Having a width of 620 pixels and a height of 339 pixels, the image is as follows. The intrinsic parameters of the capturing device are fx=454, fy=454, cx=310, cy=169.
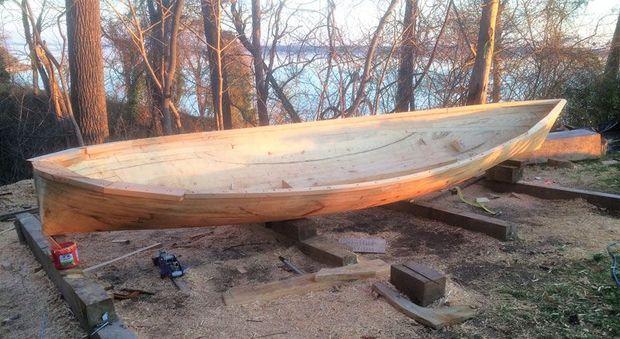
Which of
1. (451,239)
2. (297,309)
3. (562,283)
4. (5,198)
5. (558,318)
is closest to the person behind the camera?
(558,318)

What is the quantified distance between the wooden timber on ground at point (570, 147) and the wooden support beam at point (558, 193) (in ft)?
3.73

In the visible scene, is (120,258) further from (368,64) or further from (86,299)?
(368,64)

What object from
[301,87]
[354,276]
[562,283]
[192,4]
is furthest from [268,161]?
[192,4]

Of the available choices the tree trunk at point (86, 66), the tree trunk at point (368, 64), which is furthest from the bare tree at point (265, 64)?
the tree trunk at point (86, 66)

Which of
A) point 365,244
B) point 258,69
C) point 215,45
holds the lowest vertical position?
point 365,244

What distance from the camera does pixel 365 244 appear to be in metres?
3.51

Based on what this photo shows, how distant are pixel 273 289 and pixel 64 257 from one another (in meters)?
1.21

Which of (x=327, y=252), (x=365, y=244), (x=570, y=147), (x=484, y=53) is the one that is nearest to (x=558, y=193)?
(x=570, y=147)

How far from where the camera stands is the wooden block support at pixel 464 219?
11.3ft

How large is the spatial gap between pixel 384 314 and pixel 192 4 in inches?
308

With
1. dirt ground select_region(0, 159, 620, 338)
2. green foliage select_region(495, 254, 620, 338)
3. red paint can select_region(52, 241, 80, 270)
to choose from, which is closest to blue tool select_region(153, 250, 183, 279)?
dirt ground select_region(0, 159, 620, 338)

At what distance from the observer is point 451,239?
355 cm

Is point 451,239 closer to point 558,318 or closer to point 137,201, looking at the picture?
point 558,318

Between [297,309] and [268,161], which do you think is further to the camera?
[268,161]
